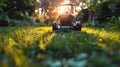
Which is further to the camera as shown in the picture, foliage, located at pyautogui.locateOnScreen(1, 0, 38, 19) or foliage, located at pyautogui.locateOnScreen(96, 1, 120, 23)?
foliage, located at pyautogui.locateOnScreen(1, 0, 38, 19)

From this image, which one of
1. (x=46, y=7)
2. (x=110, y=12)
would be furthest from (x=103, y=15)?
(x=46, y=7)

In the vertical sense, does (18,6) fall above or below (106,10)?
above

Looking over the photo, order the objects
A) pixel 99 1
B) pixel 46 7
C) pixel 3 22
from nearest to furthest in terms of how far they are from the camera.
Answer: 1. pixel 3 22
2. pixel 99 1
3. pixel 46 7

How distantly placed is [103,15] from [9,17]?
8442 mm

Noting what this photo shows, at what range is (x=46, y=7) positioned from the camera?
240 ft

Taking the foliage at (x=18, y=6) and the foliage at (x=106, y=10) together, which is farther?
the foliage at (x=18, y=6)

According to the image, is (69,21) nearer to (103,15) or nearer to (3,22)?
(3,22)

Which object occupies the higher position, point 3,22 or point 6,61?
point 6,61

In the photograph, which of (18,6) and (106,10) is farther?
(18,6)

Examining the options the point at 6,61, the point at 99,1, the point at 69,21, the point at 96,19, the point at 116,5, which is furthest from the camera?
the point at 96,19

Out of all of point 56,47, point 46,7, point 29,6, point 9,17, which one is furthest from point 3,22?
→ point 46,7

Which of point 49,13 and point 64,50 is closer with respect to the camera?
point 64,50

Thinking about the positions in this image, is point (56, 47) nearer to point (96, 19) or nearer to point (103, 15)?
point (103, 15)

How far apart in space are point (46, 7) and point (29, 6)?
37775 millimetres
